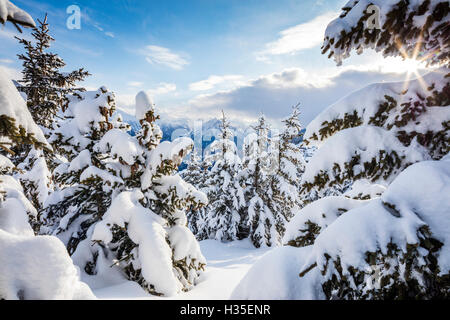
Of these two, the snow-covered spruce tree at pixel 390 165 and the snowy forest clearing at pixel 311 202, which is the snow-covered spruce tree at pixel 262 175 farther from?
the snow-covered spruce tree at pixel 390 165

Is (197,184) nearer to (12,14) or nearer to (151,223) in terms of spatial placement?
(151,223)

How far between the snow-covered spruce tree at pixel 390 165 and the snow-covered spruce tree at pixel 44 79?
33.8 ft

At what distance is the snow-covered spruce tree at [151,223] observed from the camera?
584 centimetres

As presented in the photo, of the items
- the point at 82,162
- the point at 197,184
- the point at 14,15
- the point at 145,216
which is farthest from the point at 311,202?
the point at 197,184

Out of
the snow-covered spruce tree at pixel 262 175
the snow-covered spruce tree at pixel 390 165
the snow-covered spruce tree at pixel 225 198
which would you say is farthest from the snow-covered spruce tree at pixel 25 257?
the snow-covered spruce tree at pixel 225 198

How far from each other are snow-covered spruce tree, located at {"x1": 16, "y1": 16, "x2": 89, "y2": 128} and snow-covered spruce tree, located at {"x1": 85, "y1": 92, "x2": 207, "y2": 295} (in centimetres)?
495

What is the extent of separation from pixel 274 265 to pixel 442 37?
3.81 meters

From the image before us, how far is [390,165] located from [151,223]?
5791 millimetres

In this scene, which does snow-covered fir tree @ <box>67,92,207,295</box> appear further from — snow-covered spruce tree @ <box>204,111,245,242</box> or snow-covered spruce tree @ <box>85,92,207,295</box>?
snow-covered spruce tree @ <box>204,111,245,242</box>

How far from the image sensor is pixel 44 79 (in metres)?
9.91

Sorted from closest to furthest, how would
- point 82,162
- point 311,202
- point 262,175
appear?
point 311,202 < point 82,162 < point 262,175

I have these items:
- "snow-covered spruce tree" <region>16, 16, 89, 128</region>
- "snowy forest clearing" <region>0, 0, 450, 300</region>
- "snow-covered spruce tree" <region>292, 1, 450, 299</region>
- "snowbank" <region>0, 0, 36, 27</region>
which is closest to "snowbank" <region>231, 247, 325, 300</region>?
"snowy forest clearing" <region>0, 0, 450, 300</region>

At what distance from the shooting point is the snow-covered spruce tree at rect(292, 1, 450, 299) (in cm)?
190
